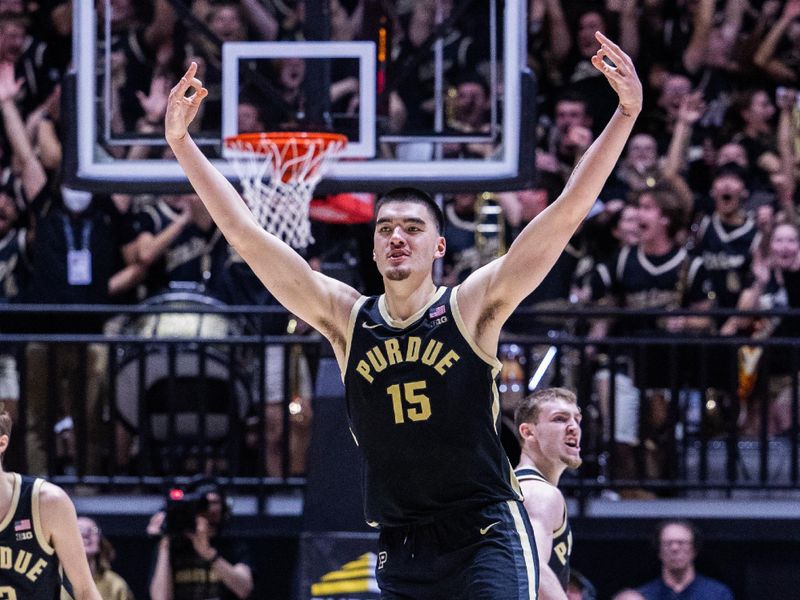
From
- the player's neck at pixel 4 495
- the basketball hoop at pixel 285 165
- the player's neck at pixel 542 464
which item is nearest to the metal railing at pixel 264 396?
the basketball hoop at pixel 285 165

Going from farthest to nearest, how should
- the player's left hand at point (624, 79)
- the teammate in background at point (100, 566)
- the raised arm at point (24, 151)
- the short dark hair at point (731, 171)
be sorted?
the raised arm at point (24, 151), the short dark hair at point (731, 171), the teammate in background at point (100, 566), the player's left hand at point (624, 79)

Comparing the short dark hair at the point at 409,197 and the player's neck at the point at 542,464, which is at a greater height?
the short dark hair at the point at 409,197

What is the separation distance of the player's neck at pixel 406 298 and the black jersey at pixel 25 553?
2088 mm

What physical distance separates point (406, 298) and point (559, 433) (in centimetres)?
174

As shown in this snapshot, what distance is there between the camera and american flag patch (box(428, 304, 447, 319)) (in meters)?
4.85

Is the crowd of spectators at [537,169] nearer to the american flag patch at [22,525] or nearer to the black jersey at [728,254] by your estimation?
the black jersey at [728,254]

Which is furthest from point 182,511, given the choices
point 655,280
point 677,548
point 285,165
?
point 655,280

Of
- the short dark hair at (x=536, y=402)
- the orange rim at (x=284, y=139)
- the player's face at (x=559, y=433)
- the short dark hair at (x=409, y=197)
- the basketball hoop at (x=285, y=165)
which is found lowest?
the player's face at (x=559, y=433)

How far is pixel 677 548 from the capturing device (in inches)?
366

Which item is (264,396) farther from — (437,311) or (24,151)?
(437,311)

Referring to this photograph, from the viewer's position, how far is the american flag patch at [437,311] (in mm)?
4852

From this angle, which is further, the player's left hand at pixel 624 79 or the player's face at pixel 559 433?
the player's face at pixel 559 433

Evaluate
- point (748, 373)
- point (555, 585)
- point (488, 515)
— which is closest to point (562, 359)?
point (748, 373)

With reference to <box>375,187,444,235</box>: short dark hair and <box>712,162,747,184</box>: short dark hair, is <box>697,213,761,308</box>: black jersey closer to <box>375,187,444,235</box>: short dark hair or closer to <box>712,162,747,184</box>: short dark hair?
<box>712,162,747,184</box>: short dark hair
